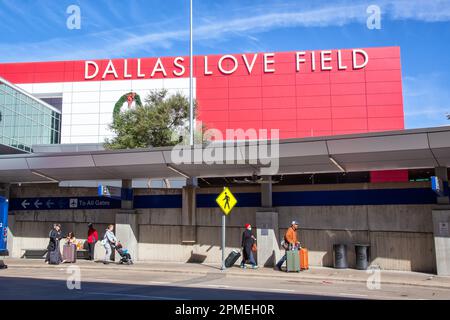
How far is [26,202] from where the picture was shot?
79.3 ft

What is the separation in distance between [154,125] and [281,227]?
56.6 feet

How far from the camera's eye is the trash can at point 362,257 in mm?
17609

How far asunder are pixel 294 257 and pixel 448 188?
19.5 feet

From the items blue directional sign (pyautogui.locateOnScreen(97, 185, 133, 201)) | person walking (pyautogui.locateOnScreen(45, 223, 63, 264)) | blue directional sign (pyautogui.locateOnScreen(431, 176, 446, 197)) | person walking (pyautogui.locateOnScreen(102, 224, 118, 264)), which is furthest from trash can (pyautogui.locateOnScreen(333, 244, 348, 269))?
person walking (pyautogui.locateOnScreen(45, 223, 63, 264))

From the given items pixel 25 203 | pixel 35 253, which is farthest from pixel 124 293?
pixel 25 203

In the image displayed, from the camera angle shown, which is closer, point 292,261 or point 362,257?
point 292,261

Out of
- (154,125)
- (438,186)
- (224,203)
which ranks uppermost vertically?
(154,125)

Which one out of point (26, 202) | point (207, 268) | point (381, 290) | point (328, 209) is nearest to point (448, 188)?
point (328, 209)

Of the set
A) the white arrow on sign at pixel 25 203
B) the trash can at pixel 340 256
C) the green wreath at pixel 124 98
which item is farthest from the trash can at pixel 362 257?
the green wreath at pixel 124 98

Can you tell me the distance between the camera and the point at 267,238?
63.3ft

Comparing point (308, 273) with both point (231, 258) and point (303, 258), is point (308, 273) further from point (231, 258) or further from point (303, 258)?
point (231, 258)

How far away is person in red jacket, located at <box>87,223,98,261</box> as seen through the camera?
846 inches
